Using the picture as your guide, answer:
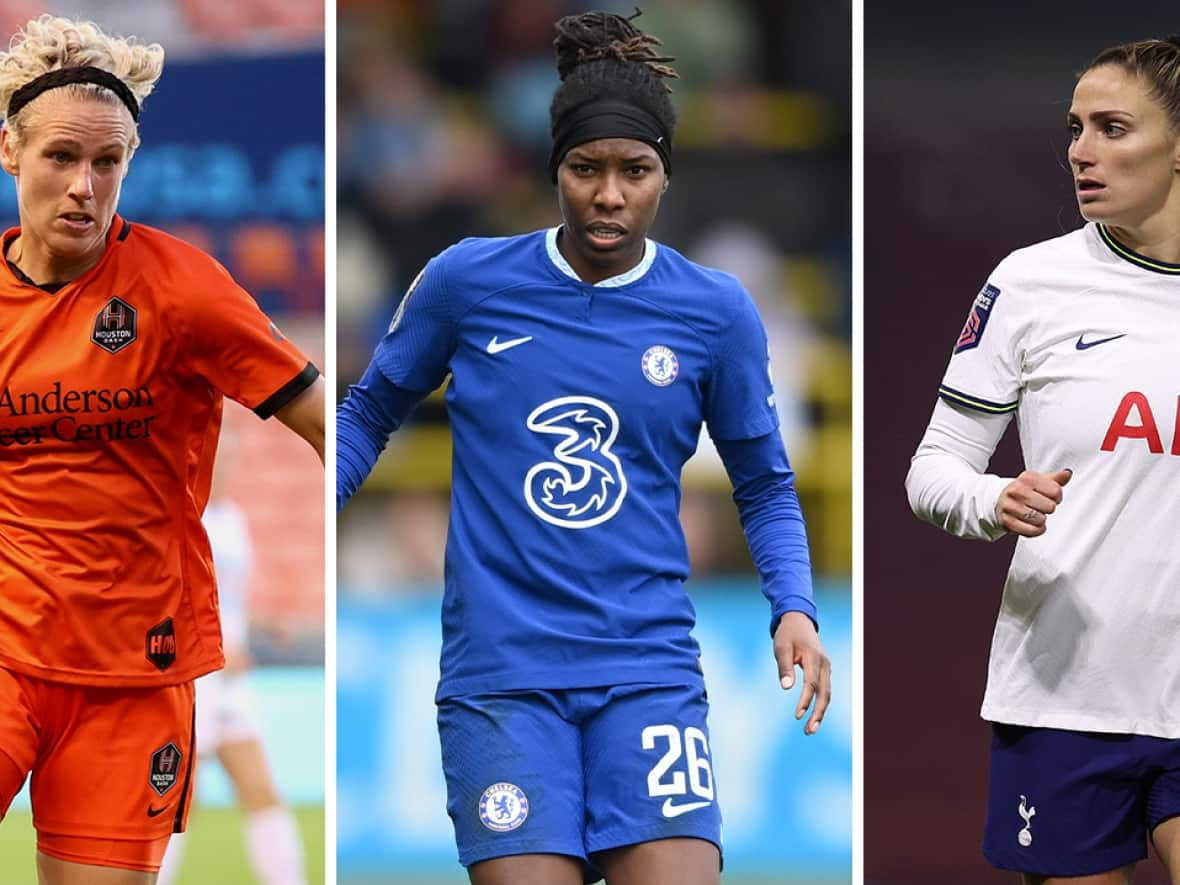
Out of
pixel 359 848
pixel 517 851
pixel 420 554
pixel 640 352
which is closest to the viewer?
pixel 517 851

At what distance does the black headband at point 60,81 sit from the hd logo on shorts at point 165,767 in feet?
3.55

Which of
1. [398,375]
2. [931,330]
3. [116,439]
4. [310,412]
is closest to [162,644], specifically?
[116,439]

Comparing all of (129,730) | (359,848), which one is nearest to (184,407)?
(129,730)

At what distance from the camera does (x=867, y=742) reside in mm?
5109

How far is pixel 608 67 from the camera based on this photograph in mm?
3029

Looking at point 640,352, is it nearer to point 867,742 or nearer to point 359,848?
point 867,742

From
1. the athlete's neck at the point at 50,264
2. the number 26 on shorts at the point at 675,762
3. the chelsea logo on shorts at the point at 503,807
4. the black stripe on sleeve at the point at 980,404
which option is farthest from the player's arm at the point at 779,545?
the athlete's neck at the point at 50,264

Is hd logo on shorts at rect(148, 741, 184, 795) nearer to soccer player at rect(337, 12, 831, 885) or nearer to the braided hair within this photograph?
soccer player at rect(337, 12, 831, 885)

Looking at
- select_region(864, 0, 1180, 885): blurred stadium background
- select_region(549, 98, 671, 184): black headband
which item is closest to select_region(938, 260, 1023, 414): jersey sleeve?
select_region(549, 98, 671, 184): black headband

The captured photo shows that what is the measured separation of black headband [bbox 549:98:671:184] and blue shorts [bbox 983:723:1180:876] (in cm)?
113

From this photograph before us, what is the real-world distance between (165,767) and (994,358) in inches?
A: 60.7

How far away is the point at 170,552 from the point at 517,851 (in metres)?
0.81

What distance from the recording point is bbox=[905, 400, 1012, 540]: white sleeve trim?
293 centimetres

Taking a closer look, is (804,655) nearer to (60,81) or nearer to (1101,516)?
(1101,516)
